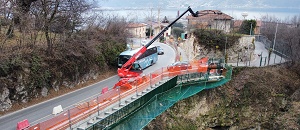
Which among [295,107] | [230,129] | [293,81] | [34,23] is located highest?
[34,23]

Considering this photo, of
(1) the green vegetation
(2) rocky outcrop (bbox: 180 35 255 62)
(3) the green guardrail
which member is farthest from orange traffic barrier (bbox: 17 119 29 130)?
(1) the green vegetation

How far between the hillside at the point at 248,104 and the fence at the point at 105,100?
4.03 meters

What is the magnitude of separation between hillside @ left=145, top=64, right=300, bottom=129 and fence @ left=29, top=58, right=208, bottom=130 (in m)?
4.03

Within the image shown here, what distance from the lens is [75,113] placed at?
487 inches

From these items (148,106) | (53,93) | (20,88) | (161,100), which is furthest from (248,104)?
(20,88)

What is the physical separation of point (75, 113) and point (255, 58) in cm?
2818

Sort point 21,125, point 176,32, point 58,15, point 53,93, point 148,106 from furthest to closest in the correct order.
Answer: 1. point 176,32
2. point 58,15
3. point 53,93
4. point 148,106
5. point 21,125

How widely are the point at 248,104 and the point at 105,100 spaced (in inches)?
709

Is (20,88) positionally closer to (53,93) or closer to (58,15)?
(53,93)

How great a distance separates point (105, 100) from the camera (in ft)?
47.0

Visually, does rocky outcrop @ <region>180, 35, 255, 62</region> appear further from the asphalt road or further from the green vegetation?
the green vegetation

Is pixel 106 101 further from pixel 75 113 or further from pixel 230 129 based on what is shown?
pixel 230 129

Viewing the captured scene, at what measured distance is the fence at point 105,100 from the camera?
1151 cm

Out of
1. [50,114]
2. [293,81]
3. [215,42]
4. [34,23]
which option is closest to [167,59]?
[215,42]
